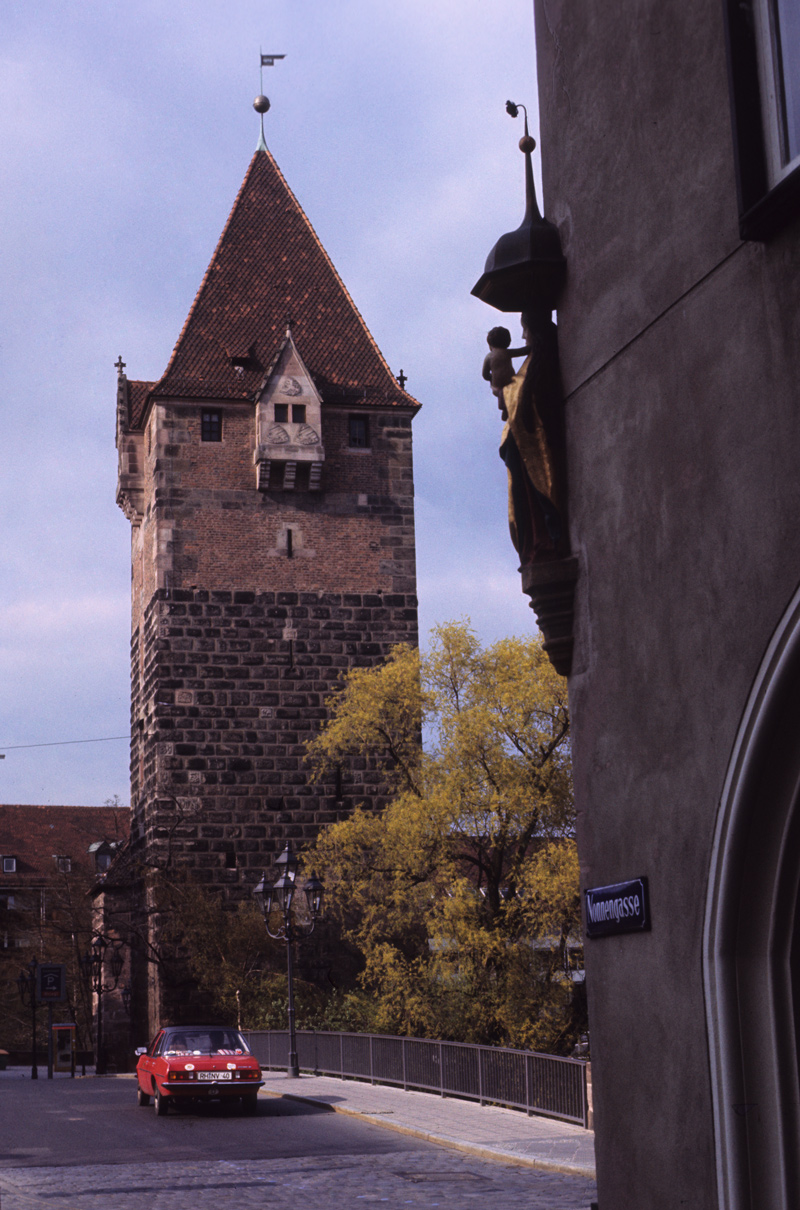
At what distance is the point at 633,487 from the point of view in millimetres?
6723

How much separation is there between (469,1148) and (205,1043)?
621 cm

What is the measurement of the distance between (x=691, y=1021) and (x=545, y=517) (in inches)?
97.9

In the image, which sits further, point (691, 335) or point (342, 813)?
point (342, 813)

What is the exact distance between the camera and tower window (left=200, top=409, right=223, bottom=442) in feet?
122

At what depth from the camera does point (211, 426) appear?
3734 cm

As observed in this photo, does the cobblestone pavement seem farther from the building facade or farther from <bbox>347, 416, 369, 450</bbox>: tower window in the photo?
<bbox>347, 416, 369, 450</bbox>: tower window

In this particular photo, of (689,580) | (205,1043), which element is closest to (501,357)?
(689,580)

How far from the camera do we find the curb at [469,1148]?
13.3 m

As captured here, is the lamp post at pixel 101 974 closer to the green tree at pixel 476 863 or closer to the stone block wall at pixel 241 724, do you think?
the stone block wall at pixel 241 724

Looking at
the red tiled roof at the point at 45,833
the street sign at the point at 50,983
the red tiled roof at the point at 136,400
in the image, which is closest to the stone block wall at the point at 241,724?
the street sign at the point at 50,983

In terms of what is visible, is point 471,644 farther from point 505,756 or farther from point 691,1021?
point 691,1021

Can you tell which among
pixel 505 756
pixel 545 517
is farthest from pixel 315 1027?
pixel 545 517

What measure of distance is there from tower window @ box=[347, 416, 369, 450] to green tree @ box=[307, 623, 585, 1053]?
9.50 m

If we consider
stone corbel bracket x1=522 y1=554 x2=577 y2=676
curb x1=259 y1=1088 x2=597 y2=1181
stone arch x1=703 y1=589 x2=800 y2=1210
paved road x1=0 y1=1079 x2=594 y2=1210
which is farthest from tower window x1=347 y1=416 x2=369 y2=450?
stone arch x1=703 y1=589 x2=800 y2=1210
